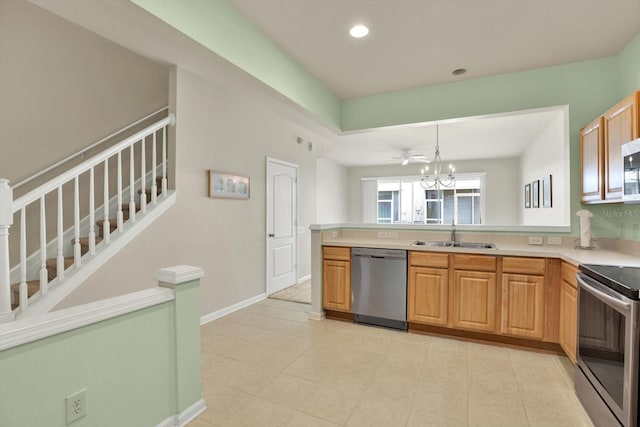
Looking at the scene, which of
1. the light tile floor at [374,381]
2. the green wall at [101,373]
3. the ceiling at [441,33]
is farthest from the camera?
the ceiling at [441,33]

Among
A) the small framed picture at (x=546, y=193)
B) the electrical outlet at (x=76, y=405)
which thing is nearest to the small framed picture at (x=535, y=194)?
the small framed picture at (x=546, y=193)

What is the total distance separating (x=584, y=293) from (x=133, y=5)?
3.44 m

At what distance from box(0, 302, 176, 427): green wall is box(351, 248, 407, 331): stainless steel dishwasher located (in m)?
2.15

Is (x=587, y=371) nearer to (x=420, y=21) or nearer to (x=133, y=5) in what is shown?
(x=420, y=21)

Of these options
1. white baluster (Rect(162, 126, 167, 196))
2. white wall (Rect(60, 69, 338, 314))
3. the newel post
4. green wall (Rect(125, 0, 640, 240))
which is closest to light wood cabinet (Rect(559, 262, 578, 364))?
green wall (Rect(125, 0, 640, 240))

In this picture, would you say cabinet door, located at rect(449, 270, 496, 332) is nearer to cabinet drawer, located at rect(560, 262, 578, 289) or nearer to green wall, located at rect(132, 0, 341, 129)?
cabinet drawer, located at rect(560, 262, 578, 289)

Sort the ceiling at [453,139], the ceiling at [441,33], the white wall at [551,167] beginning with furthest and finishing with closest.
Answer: the ceiling at [453,139] < the white wall at [551,167] < the ceiling at [441,33]

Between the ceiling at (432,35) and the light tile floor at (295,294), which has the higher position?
the ceiling at (432,35)

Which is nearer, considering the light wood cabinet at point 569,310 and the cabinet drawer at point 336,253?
the light wood cabinet at point 569,310

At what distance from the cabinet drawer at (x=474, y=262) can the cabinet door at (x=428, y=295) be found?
5.9 inches

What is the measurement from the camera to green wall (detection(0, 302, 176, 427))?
125 centimetres

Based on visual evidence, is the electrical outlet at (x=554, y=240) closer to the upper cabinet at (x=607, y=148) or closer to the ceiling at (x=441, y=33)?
the upper cabinet at (x=607, y=148)

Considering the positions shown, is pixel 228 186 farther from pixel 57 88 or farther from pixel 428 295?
pixel 428 295

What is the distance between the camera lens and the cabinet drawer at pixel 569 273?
2.41m
